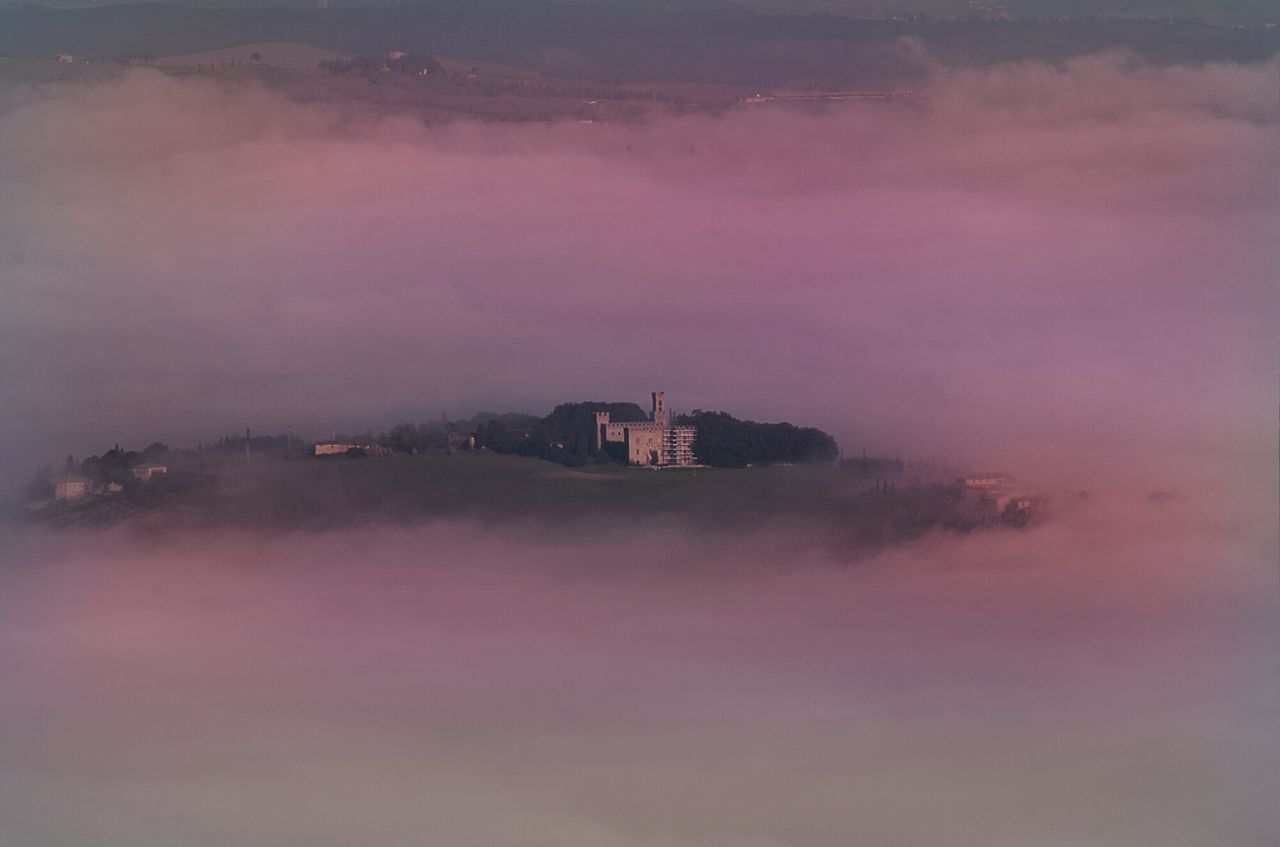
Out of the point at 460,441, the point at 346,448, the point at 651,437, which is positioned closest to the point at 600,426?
the point at 651,437

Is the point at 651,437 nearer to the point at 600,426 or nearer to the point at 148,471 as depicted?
the point at 600,426

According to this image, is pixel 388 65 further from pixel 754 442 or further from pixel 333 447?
pixel 754 442

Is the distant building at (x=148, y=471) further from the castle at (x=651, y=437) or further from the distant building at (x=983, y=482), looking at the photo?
the distant building at (x=983, y=482)

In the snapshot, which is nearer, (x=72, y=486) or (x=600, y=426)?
(x=72, y=486)

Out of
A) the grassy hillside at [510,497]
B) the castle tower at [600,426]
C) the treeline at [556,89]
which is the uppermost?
the treeline at [556,89]

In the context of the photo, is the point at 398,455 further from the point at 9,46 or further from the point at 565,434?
the point at 9,46

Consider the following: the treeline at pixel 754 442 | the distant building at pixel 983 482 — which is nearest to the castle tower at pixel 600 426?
the treeline at pixel 754 442

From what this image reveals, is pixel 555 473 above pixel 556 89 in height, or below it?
below

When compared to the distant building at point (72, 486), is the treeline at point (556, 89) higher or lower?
higher
